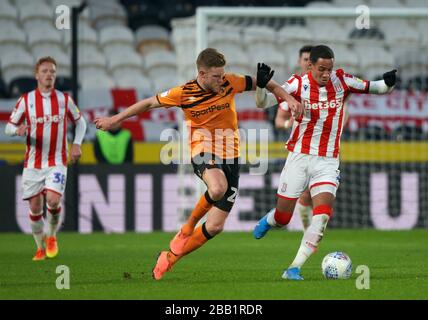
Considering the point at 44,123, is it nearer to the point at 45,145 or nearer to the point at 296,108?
the point at 45,145

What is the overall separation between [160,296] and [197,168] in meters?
1.70

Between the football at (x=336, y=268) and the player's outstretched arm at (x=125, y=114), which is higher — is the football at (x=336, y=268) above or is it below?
below

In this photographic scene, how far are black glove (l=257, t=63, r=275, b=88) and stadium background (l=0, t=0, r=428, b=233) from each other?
23.8ft

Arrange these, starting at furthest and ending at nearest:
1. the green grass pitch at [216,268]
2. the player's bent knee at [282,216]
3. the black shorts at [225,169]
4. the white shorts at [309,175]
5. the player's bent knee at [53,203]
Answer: the player's bent knee at [53,203] < the player's bent knee at [282,216] < the white shorts at [309,175] < the black shorts at [225,169] < the green grass pitch at [216,268]

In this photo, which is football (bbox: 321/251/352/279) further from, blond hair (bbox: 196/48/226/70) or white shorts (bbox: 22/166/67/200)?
white shorts (bbox: 22/166/67/200)

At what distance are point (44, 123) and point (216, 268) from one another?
9.26 ft

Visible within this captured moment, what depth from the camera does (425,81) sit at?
700 inches

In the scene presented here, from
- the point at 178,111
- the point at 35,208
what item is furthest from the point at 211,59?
the point at 178,111

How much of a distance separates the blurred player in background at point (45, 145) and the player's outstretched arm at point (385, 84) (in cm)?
360

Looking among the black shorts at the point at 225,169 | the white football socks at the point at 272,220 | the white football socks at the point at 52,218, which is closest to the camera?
the black shorts at the point at 225,169

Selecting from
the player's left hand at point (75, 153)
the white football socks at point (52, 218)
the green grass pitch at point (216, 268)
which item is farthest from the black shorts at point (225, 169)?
the white football socks at point (52, 218)

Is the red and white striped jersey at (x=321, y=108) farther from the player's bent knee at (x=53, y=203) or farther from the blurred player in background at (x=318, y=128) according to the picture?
the player's bent knee at (x=53, y=203)

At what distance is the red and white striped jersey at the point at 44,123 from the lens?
1141 cm

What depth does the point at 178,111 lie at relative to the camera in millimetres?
16594
